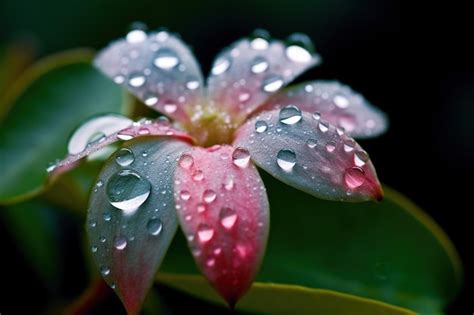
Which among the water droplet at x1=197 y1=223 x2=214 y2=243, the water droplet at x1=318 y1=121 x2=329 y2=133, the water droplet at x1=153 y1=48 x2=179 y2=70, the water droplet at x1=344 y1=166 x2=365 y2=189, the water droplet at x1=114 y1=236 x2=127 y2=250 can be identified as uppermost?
the water droplet at x1=197 y1=223 x2=214 y2=243

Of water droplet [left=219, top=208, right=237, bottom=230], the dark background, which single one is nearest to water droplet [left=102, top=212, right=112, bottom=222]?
water droplet [left=219, top=208, right=237, bottom=230]

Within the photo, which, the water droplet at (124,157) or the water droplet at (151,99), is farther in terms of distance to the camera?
the water droplet at (151,99)

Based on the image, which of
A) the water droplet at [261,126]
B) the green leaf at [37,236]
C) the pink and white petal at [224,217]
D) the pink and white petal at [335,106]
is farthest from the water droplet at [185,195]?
the green leaf at [37,236]

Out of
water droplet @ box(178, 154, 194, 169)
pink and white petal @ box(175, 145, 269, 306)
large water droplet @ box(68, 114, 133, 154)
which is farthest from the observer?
large water droplet @ box(68, 114, 133, 154)

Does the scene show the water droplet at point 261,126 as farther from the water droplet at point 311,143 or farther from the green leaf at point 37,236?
the green leaf at point 37,236

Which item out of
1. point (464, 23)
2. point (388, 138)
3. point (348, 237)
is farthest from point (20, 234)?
point (464, 23)

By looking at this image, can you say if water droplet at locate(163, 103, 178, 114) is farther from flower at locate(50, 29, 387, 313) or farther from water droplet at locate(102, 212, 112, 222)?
water droplet at locate(102, 212, 112, 222)

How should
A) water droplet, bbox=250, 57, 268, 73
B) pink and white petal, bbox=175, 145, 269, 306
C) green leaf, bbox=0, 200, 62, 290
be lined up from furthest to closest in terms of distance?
green leaf, bbox=0, 200, 62, 290
water droplet, bbox=250, 57, 268, 73
pink and white petal, bbox=175, 145, 269, 306

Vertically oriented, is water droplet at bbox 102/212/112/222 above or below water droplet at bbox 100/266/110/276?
above
